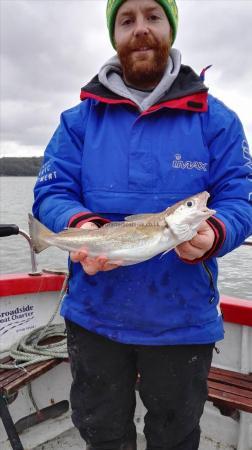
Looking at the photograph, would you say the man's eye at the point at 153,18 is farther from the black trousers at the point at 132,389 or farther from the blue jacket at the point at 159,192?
the black trousers at the point at 132,389

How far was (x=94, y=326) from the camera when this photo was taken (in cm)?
262

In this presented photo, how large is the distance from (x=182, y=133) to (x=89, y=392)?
1.77 metres

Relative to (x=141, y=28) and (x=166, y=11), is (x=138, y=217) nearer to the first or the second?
(x=141, y=28)

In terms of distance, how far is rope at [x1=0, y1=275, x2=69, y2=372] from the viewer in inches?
159

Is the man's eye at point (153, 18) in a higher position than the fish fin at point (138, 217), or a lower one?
higher

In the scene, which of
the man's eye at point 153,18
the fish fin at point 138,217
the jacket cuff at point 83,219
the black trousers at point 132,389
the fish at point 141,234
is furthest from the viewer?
the man's eye at point 153,18

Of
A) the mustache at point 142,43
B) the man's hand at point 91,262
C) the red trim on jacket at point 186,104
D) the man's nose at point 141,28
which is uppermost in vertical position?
the man's nose at point 141,28

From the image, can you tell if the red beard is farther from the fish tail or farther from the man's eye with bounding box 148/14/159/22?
the fish tail

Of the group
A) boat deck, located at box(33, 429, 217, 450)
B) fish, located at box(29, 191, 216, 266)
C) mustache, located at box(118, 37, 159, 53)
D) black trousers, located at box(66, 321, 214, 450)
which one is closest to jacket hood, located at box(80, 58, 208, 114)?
mustache, located at box(118, 37, 159, 53)

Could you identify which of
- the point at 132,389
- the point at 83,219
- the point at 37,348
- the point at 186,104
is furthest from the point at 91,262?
the point at 37,348

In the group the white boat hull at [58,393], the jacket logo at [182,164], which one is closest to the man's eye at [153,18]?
the jacket logo at [182,164]

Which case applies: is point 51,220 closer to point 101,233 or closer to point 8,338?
→ point 101,233

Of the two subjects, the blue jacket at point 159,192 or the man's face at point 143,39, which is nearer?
the blue jacket at point 159,192

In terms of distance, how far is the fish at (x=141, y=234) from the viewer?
2.25 m
